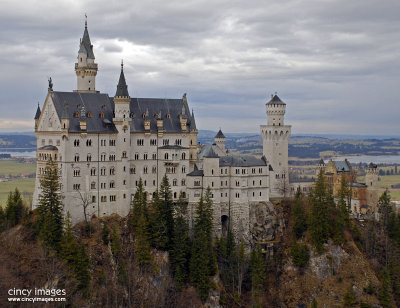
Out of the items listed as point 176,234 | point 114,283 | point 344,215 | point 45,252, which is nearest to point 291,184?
point 344,215

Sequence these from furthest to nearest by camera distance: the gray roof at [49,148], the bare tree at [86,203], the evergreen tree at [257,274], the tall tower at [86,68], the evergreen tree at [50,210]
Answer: the tall tower at [86,68], the evergreen tree at [257,274], the gray roof at [49,148], the bare tree at [86,203], the evergreen tree at [50,210]

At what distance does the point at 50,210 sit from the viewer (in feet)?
293

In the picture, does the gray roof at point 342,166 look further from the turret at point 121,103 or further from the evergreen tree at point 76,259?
the evergreen tree at point 76,259

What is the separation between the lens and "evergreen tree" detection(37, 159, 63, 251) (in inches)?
3408

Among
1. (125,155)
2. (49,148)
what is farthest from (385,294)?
(49,148)

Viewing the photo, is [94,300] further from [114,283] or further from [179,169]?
[179,169]

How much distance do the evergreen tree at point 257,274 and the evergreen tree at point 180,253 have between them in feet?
38.0

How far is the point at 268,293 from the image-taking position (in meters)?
97.3

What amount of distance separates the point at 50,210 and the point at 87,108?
19612 mm

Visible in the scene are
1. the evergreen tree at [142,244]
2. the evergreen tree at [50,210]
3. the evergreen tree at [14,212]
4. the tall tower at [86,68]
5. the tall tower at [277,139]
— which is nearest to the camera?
the evergreen tree at [50,210]

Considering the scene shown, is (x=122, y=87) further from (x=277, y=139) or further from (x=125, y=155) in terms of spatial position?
(x=277, y=139)

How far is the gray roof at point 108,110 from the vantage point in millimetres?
95625

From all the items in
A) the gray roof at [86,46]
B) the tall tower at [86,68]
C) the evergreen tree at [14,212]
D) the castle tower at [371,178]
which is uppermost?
the gray roof at [86,46]

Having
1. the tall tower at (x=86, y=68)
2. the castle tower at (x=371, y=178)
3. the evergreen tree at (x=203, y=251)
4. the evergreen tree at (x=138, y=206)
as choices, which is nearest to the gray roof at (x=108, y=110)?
the tall tower at (x=86, y=68)
